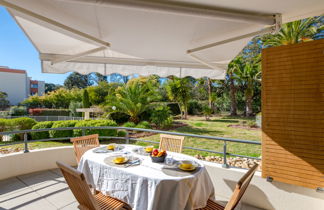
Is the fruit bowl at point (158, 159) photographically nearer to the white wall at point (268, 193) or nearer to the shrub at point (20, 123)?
the white wall at point (268, 193)

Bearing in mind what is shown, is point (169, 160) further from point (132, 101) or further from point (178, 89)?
point (178, 89)

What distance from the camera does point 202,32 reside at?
281 centimetres

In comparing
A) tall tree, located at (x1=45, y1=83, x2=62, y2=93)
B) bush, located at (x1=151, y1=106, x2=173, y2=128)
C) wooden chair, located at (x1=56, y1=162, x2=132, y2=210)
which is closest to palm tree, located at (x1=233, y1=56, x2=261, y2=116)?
bush, located at (x1=151, y1=106, x2=173, y2=128)

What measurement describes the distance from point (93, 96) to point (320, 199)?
70.3 feet

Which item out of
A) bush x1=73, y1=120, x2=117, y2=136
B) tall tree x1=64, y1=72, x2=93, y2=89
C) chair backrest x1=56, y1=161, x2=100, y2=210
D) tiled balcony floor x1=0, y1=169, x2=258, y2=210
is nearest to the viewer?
chair backrest x1=56, y1=161, x2=100, y2=210

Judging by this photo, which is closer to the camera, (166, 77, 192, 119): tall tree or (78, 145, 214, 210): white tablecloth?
(78, 145, 214, 210): white tablecloth

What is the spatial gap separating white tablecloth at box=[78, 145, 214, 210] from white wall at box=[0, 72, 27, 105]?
153ft

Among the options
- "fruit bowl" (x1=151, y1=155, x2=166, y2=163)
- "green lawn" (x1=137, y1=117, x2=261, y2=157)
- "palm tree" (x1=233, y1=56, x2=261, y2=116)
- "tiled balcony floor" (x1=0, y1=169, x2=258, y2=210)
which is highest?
"palm tree" (x1=233, y1=56, x2=261, y2=116)

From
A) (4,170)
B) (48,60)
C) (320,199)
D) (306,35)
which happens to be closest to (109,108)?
(4,170)

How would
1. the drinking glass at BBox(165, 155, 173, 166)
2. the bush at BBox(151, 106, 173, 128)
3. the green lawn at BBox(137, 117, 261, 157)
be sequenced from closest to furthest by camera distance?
the drinking glass at BBox(165, 155, 173, 166) → the green lawn at BBox(137, 117, 261, 157) → the bush at BBox(151, 106, 173, 128)

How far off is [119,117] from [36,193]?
1060 centimetres

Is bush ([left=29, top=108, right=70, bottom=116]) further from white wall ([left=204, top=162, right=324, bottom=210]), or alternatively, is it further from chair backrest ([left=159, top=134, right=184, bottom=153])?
white wall ([left=204, top=162, right=324, bottom=210])

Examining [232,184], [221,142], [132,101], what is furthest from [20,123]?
[232,184]

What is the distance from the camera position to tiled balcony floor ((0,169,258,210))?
317 cm
